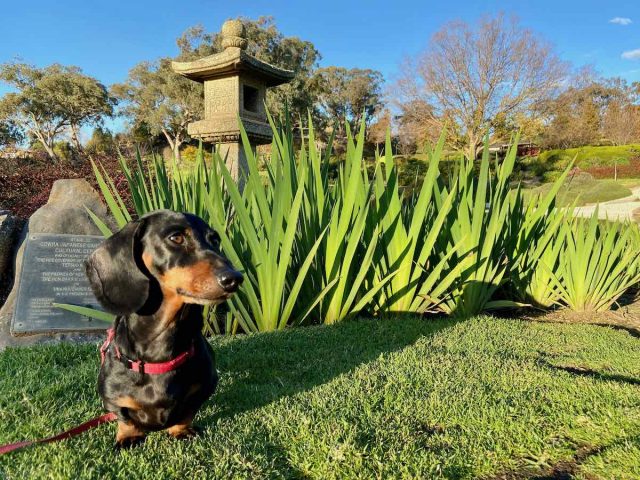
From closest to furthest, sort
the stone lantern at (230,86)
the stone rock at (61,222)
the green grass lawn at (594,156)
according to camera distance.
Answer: the stone rock at (61,222), the stone lantern at (230,86), the green grass lawn at (594,156)

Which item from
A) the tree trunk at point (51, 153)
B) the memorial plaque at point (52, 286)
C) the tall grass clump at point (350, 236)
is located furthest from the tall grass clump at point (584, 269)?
the tree trunk at point (51, 153)

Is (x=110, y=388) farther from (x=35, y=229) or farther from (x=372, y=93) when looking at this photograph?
(x=372, y=93)

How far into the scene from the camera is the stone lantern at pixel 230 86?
8.36 metres

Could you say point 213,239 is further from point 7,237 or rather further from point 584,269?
point 7,237

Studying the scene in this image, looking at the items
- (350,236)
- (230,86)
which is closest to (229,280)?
(350,236)

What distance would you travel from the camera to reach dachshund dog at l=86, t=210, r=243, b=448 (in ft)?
4.52

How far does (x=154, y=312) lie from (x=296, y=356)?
1.28 meters

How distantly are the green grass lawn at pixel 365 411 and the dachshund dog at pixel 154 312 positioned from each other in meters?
0.19

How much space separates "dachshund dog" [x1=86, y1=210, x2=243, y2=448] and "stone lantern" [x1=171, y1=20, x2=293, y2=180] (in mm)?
7187

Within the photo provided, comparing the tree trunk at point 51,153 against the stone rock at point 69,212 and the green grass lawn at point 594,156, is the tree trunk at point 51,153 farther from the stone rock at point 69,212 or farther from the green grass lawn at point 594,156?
the green grass lawn at point 594,156

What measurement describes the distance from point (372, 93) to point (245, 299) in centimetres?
4311

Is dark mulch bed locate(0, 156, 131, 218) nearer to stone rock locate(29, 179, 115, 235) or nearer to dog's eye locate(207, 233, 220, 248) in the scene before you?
stone rock locate(29, 179, 115, 235)

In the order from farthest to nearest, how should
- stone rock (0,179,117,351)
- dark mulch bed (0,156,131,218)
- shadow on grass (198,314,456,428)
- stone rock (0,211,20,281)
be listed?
dark mulch bed (0,156,131,218), stone rock (0,211,20,281), stone rock (0,179,117,351), shadow on grass (198,314,456,428)

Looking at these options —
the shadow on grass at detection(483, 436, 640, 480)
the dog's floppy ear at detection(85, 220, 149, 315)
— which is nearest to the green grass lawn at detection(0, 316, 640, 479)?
the shadow on grass at detection(483, 436, 640, 480)
